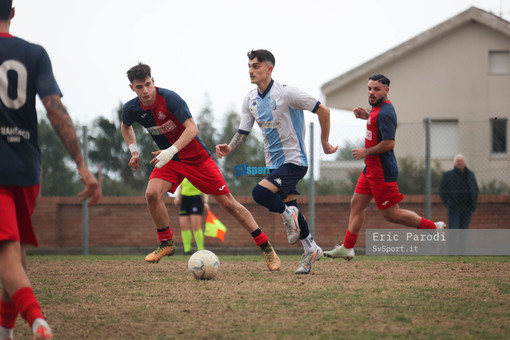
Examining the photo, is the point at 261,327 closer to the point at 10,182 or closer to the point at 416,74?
the point at 10,182

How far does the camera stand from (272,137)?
7.50 metres

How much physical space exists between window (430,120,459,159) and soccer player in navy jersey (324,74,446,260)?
13.7 meters

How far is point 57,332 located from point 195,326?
0.94m

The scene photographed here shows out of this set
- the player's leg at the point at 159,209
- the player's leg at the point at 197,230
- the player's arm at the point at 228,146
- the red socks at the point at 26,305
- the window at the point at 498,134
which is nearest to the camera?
the red socks at the point at 26,305

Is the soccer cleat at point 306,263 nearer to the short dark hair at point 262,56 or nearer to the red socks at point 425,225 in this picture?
the red socks at point 425,225

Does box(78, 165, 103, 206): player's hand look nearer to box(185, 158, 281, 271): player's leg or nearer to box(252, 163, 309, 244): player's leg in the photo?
box(252, 163, 309, 244): player's leg

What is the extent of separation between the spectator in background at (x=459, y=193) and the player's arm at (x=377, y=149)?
5118mm

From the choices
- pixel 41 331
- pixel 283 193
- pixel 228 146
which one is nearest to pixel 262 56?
pixel 228 146

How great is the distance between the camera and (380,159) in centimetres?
798

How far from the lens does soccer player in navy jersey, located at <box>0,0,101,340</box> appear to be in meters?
3.74

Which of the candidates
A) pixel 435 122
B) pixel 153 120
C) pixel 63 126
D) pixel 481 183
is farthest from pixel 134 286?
pixel 435 122

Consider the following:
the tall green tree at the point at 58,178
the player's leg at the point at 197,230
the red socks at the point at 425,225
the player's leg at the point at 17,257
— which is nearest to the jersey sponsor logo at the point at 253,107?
the red socks at the point at 425,225

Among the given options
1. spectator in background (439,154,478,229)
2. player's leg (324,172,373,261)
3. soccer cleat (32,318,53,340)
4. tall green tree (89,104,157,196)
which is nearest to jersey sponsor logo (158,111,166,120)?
player's leg (324,172,373,261)

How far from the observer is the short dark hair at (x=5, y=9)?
12.8ft
